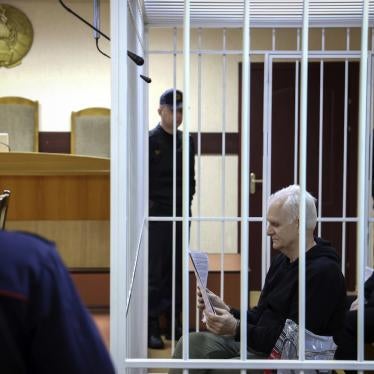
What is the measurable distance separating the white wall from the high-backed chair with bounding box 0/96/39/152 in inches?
2.8

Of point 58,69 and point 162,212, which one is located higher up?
point 58,69

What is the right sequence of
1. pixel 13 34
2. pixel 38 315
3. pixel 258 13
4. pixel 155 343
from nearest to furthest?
1. pixel 38 315
2. pixel 258 13
3. pixel 155 343
4. pixel 13 34

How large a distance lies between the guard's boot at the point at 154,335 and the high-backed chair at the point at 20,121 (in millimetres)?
2455

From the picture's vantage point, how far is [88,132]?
18.4ft

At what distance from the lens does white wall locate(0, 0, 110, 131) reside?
5.54 m

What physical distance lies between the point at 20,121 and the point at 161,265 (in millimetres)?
2482

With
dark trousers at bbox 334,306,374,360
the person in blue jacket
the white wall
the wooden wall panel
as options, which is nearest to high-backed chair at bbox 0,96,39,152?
the white wall

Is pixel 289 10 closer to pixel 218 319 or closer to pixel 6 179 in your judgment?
pixel 218 319

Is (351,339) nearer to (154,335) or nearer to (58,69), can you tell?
(154,335)

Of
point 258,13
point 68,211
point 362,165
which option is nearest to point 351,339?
point 362,165

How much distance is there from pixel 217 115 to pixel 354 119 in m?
1.23

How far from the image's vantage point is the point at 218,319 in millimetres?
1899

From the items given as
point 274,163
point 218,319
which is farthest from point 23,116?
point 218,319

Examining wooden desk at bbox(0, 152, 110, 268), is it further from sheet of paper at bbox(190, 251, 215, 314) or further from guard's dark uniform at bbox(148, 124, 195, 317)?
sheet of paper at bbox(190, 251, 215, 314)
